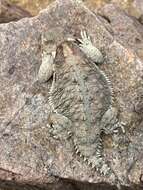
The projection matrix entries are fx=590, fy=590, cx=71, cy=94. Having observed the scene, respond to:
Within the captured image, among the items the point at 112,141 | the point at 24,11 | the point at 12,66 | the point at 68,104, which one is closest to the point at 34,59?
the point at 12,66

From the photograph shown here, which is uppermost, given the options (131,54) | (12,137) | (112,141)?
Result: (131,54)

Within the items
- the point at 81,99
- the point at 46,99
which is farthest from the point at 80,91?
the point at 46,99

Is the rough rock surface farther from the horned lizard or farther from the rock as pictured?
the rock

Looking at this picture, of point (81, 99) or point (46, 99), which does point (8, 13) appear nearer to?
point (46, 99)

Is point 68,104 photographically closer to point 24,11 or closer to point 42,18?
point 42,18

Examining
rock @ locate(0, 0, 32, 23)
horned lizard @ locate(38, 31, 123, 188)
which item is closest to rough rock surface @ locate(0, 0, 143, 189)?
horned lizard @ locate(38, 31, 123, 188)

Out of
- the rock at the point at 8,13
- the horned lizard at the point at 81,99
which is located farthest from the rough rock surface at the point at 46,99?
the rock at the point at 8,13
